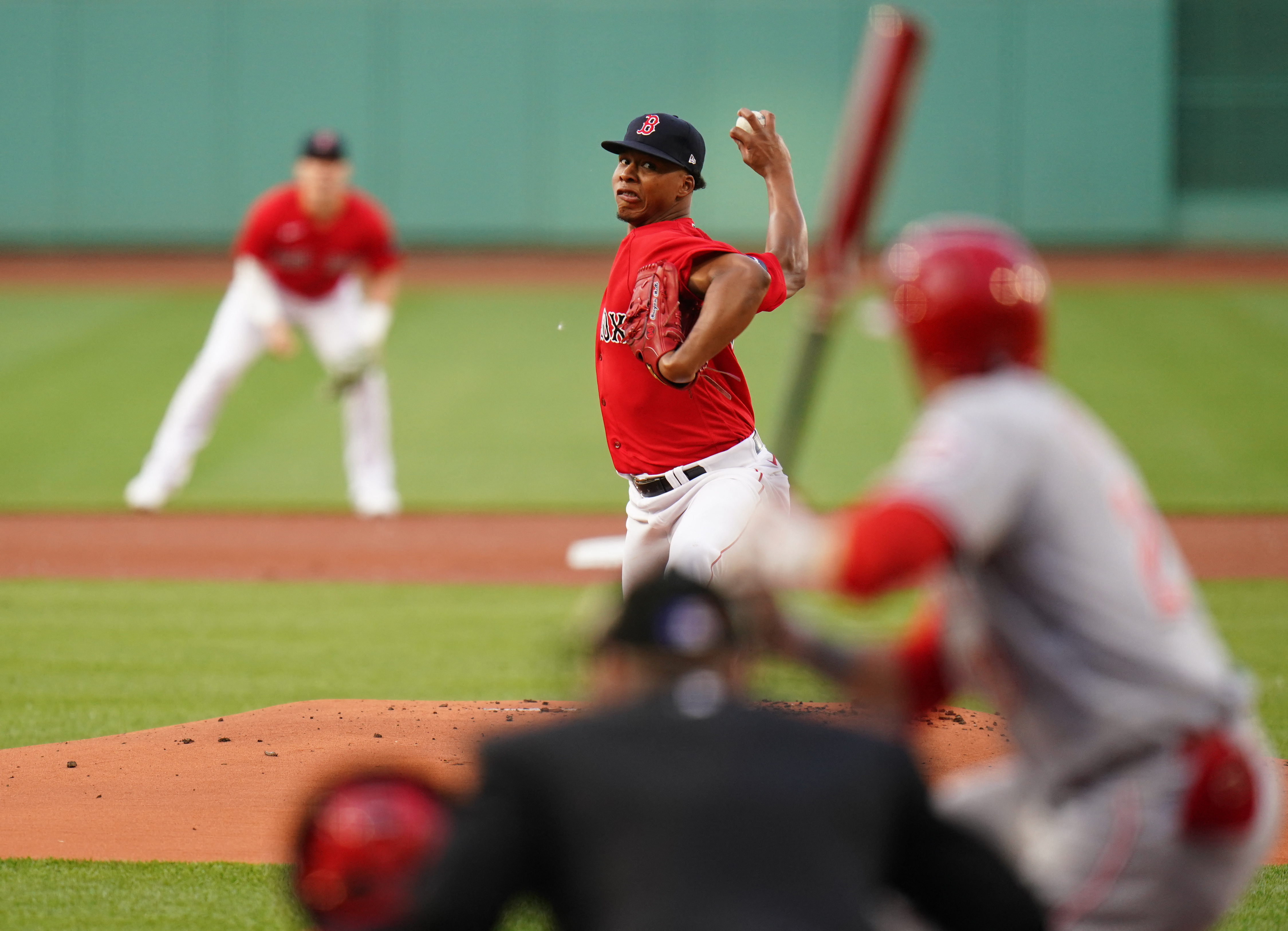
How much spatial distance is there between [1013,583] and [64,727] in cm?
550

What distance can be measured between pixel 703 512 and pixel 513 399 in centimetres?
1236

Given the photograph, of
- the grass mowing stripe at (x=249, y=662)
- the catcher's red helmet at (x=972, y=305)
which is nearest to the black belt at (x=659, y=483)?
the grass mowing stripe at (x=249, y=662)

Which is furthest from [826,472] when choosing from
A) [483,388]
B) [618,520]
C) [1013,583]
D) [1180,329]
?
[1013,583]

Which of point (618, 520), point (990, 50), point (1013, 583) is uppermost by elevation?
point (990, 50)

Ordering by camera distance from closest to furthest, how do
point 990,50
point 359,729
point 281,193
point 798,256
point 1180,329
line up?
1. point 798,256
2. point 359,729
3. point 281,193
4. point 1180,329
5. point 990,50

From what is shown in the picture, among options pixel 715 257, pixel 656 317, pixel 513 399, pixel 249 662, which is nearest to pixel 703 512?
pixel 656 317

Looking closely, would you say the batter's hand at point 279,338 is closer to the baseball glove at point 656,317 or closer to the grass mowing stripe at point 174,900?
the baseball glove at point 656,317

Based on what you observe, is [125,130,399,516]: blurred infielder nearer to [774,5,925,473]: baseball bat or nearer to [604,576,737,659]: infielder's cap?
[774,5,925,473]: baseball bat

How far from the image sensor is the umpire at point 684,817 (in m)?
2.19

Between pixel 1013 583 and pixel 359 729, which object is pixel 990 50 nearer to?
pixel 359 729

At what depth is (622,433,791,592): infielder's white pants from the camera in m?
5.57

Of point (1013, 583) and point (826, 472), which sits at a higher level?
point (1013, 583)

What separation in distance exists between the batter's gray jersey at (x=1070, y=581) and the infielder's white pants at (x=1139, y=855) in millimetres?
49

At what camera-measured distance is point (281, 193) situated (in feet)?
40.9
